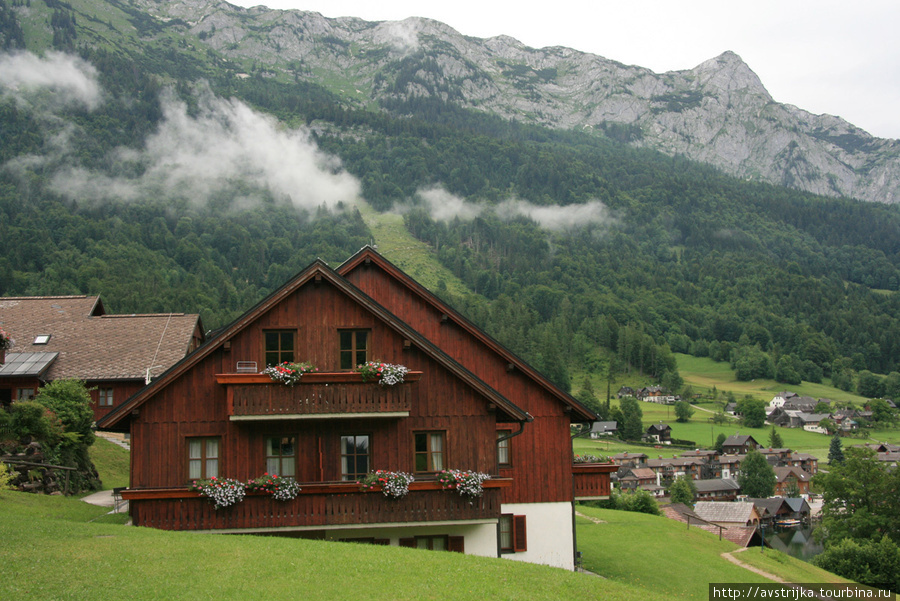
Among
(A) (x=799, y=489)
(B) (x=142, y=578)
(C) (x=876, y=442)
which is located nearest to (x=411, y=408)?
(B) (x=142, y=578)

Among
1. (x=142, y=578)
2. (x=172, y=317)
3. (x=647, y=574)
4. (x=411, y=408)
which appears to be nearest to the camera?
(x=142, y=578)

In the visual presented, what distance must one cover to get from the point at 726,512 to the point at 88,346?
67583mm

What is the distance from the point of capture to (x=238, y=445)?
24.0 m

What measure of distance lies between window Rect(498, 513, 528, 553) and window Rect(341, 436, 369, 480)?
21.3ft

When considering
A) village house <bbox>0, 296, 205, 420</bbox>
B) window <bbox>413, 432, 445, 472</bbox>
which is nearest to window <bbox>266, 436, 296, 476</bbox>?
window <bbox>413, 432, 445, 472</bbox>

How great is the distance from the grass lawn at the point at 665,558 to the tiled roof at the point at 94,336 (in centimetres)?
2804

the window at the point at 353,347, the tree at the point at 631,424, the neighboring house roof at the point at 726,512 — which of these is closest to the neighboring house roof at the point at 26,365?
the window at the point at 353,347

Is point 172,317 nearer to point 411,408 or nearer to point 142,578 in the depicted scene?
point 411,408

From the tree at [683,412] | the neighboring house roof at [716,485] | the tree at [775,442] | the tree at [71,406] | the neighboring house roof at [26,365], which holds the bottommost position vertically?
the neighboring house roof at [716,485]

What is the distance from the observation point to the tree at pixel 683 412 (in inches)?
7461

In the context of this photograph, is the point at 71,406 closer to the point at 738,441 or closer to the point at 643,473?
the point at 643,473

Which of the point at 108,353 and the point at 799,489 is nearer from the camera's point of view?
the point at 108,353

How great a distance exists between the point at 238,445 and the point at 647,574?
1804cm

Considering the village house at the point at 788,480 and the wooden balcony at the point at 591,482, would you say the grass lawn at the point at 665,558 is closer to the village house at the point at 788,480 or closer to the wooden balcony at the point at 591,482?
the wooden balcony at the point at 591,482
